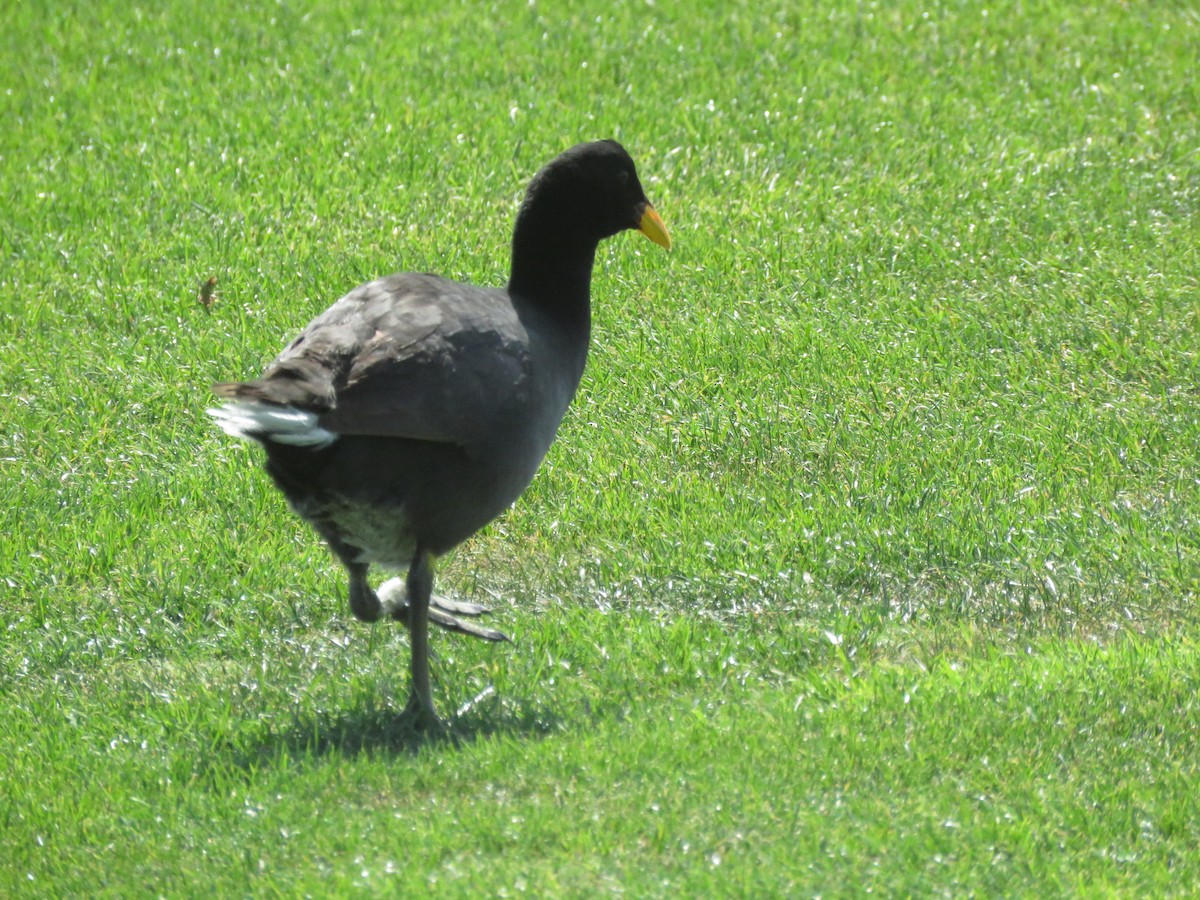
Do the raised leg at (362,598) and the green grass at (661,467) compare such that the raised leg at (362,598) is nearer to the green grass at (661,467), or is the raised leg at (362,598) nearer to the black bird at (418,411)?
the black bird at (418,411)

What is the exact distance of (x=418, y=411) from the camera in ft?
15.7

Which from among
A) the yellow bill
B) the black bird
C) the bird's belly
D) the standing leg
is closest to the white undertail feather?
the black bird

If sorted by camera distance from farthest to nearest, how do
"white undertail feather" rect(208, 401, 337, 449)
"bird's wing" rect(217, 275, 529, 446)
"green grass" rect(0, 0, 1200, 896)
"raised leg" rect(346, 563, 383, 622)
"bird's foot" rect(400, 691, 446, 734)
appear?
1. "raised leg" rect(346, 563, 383, 622)
2. "bird's foot" rect(400, 691, 446, 734)
3. "bird's wing" rect(217, 275, 529, 446)
4. "white undertail feather" rect(208, 401, 337, 449)
5. "green grass" rect(0, 0, 1200, 896)

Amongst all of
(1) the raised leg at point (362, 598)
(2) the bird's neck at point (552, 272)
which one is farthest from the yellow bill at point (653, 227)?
(1) the raised leg at point (362, 598)

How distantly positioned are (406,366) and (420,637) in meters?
0.83

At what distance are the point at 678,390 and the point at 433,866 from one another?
3312 mm

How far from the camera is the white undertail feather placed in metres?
4.46

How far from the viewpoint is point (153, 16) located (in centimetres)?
1102

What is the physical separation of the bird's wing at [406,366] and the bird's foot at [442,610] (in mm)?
781

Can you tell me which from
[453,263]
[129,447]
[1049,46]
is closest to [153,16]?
[453,263]

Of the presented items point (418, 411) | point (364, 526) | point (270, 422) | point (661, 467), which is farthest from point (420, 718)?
point (661, 467)

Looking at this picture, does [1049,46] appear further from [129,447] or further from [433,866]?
[433,866]

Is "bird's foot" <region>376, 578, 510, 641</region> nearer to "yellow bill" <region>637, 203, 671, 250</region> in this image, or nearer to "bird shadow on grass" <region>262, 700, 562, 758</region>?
"bird shadow on grass" <region>262, 700, 562, 758</region>

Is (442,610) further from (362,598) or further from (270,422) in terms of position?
(270,422)
